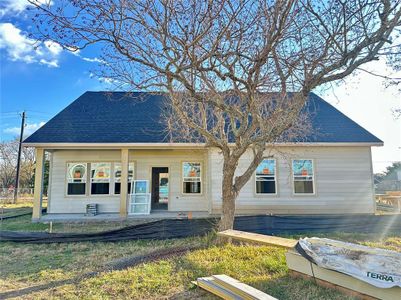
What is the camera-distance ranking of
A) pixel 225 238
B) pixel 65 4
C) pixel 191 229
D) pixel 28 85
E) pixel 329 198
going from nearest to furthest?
pixel 65 4 → pixel 225 238 → pixel 191 229 → pixel 329 198 → pixel 28 85

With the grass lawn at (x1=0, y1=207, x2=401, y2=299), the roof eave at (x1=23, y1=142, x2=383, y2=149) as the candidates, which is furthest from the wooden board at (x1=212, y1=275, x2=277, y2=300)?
the roof eave at (x1=23, y1=142, x2=383, y2=149)

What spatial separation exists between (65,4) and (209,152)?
25.3 ft

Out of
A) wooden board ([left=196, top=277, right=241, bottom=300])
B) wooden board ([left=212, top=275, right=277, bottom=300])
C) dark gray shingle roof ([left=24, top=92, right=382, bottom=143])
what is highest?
dark gray shingle roof ([left=24, top=92, right=382, bottom=143])

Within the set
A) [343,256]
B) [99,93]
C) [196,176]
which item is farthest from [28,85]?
[343,256]

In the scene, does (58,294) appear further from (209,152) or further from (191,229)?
(209,152)

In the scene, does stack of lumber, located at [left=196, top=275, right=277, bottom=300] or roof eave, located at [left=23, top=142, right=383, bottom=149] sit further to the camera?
roof eave, located at [left=23, top=142, right=383, bottom=149]

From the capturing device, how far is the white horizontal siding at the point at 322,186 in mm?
11234

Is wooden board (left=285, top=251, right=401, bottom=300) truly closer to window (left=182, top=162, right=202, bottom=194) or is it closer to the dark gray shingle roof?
the dark gray shingle roof

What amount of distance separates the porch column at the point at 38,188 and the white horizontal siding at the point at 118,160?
1.46 metres

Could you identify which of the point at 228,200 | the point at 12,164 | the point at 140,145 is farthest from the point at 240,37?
the point at 12,164

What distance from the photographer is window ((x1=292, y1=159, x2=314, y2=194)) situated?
37.7 feet

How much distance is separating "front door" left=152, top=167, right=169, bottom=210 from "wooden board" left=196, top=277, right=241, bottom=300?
986 centimetres

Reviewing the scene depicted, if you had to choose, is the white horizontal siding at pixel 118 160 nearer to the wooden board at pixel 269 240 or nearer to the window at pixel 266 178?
the window at pixel 266 178

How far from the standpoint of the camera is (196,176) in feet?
41.9
